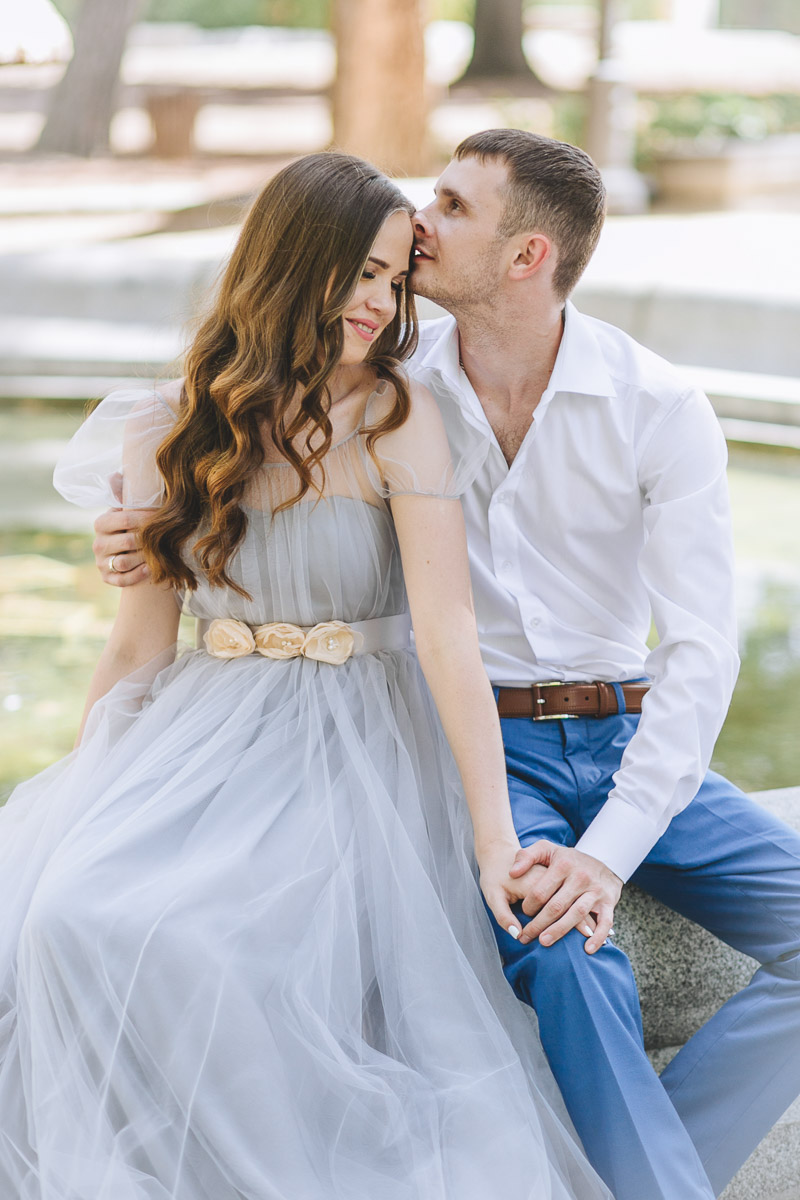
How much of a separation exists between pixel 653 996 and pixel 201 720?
0.92 meters

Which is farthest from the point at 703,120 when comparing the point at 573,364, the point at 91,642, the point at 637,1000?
the point at 637,1000

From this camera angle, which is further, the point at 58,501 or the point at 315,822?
the point at 58,501

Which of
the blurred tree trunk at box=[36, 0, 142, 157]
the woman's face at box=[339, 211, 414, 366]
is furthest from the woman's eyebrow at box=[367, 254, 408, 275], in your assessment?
the blurred tree trunk at box=[36, 0, 142, 157]

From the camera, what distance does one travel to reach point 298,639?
227 cm

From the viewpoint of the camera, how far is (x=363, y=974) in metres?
1.97

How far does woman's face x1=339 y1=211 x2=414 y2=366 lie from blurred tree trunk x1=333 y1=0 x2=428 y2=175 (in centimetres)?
1011

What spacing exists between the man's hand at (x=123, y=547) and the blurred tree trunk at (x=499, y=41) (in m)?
21.3

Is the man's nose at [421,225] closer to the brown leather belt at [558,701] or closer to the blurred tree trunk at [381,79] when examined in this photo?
the brown leather belt at [558,701]

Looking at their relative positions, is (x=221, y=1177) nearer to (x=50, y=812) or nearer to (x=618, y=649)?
(x=50, y=812)

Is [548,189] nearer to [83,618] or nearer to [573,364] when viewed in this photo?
[573,364]

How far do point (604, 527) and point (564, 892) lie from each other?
0.78 metres

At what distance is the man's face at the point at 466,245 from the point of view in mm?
2494

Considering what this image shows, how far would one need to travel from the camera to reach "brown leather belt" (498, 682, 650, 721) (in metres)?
2.42

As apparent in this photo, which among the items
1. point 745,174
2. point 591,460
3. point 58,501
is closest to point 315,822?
point 591,460
